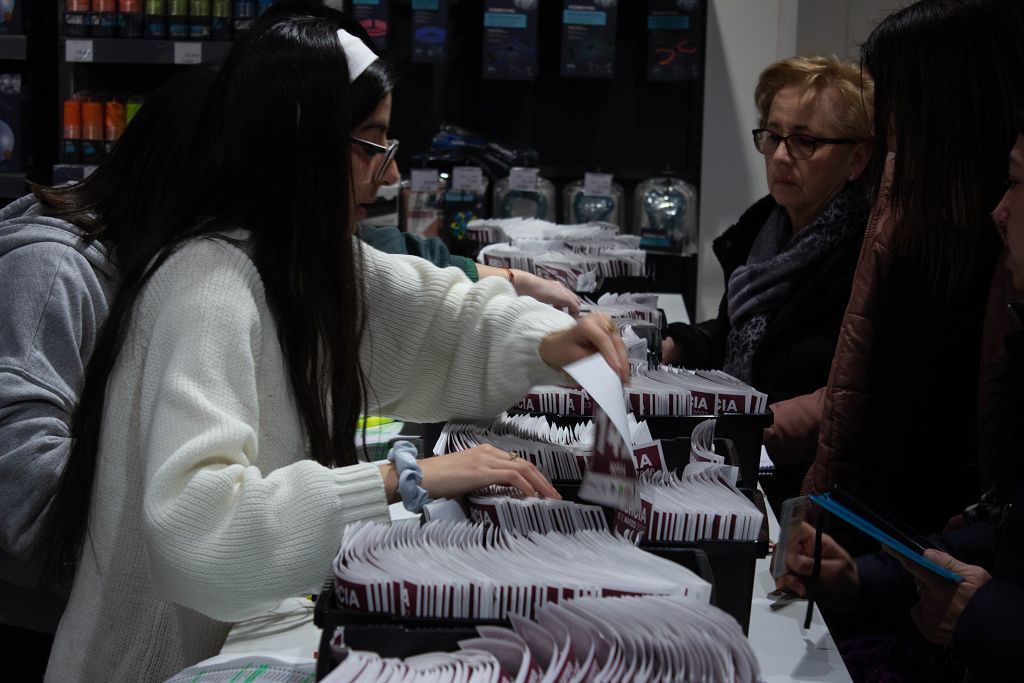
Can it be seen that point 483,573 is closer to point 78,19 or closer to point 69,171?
point 69,171

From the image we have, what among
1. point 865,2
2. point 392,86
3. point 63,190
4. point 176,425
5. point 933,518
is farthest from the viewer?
point 865,2

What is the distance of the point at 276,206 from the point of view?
1404mm

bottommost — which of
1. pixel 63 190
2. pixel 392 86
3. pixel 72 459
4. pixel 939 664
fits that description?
pixel 939 664

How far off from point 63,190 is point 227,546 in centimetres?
95

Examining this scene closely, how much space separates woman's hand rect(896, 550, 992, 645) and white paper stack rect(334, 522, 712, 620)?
573 mm

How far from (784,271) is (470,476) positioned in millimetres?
1719

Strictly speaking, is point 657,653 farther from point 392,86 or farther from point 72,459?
point 392,86

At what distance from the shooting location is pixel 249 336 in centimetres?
131

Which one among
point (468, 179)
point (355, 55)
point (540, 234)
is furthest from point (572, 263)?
point (468, 179)

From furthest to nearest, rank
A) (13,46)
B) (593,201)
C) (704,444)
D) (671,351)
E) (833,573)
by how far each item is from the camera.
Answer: (593,201), (13,46), (671,351), (833,573), (704,444)

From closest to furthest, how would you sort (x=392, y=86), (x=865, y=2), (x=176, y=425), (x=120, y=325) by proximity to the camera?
1. (x=176, y=425)
2. (x=120, y=325)
3. (x=392, y=86)
4. (x=865, y=2)

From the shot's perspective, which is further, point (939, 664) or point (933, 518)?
point (933, 518)

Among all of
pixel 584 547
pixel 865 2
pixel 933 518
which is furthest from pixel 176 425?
pixel 865 2

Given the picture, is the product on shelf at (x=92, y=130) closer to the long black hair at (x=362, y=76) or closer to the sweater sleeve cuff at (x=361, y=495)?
the long black hair at (x=362, y=76)
